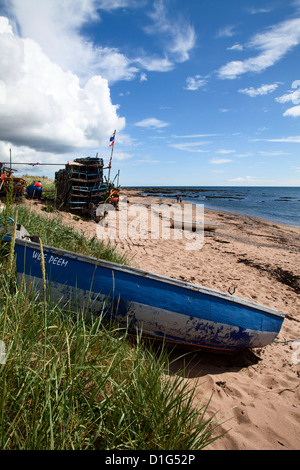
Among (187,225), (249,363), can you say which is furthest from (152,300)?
(187,225)

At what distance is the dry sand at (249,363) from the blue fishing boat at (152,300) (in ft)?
1.79

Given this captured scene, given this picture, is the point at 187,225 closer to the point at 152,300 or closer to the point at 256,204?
the point at 152,300

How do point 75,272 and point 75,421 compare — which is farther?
point 75,272

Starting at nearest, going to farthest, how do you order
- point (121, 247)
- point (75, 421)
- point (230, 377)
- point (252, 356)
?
1. point (75, 421)
2. point (230, 377)
3. point (252, 356)
4. point (121, 247)

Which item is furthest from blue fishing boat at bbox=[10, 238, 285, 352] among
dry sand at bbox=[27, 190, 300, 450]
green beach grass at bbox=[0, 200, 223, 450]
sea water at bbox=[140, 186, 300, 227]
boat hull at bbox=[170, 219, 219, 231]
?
sea water at bbox=[140, 186, 300, 227]

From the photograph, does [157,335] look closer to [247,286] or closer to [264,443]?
[264,443]

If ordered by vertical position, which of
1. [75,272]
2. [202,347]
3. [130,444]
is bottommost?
[202,347]

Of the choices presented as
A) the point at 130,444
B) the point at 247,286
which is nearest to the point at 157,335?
the point at 130,444

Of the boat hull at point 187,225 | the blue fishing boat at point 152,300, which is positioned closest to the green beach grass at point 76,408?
the blue fishing boat at point 152,300

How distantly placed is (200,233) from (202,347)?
10.5 m

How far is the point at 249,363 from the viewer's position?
3941mm

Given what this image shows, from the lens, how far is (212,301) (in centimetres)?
361

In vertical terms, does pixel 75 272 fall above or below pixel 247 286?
above
